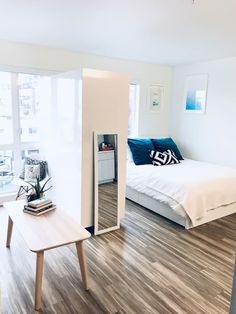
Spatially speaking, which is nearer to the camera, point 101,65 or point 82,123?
point 82,123

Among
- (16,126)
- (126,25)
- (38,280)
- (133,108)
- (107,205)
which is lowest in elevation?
(38,280)

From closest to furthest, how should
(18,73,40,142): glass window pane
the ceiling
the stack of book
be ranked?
1. the ceiling
2. the stack of book
3. (18,73,40,142): glass window pane

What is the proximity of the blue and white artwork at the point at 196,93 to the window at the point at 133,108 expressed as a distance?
962 mm

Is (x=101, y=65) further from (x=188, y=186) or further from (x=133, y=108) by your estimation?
(x=188, y=186)

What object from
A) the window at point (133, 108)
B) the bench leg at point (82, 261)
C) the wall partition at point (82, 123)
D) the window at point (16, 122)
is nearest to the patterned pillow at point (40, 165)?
the window at point (16, 122)

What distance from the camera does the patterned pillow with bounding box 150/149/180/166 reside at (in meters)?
4.18

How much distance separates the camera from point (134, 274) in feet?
7.48

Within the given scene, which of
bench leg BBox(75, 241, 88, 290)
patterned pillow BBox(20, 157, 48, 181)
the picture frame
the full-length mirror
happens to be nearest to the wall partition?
the full-length mirror

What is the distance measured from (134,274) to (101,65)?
3.25m

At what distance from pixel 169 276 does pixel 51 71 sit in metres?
Answer: 3.13

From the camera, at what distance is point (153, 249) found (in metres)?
2.70

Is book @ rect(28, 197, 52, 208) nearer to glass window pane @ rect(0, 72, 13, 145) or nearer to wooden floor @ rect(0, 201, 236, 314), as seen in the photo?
wooden floor @ rect(0, 201, 236, 314)

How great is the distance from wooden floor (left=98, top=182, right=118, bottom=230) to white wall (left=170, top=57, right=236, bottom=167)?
228cm

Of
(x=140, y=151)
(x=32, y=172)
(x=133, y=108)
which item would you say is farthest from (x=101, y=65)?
(x=32, y=172)
